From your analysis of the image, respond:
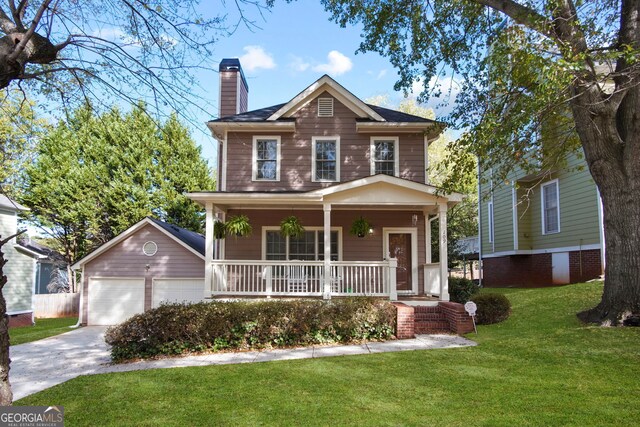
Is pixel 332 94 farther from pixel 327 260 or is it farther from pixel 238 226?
pixel 327 260

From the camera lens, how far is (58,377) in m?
7.25

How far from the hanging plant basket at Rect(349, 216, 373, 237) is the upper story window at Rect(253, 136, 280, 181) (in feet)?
9.38

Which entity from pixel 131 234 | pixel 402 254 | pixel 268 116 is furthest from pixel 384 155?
pixel 131 234

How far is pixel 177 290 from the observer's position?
1562 centimetres

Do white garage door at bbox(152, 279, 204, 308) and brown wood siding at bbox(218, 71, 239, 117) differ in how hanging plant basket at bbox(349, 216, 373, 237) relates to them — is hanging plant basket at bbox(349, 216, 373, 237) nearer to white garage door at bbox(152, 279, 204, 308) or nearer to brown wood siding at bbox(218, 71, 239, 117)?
brown wood siding at bbox(218, 71, 239, 117)

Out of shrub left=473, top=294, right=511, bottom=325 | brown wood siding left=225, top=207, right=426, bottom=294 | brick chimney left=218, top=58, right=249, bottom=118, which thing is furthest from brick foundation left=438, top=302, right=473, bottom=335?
brick chimney left=218, top=58, right=249, bottom=118

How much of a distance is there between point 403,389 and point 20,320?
17012 millimetres

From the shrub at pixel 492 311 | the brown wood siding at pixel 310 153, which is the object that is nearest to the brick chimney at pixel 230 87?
the brown wood siding at pixel 310 153

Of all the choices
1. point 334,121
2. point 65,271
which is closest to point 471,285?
point 334,121

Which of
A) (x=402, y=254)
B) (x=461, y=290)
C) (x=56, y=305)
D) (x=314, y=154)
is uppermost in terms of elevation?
(x=314, y=154)

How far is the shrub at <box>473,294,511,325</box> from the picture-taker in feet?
34.4

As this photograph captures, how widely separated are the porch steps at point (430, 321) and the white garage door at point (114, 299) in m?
10.2

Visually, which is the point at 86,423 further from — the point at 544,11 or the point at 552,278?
the point at 552,278

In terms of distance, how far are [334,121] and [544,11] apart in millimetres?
6721
